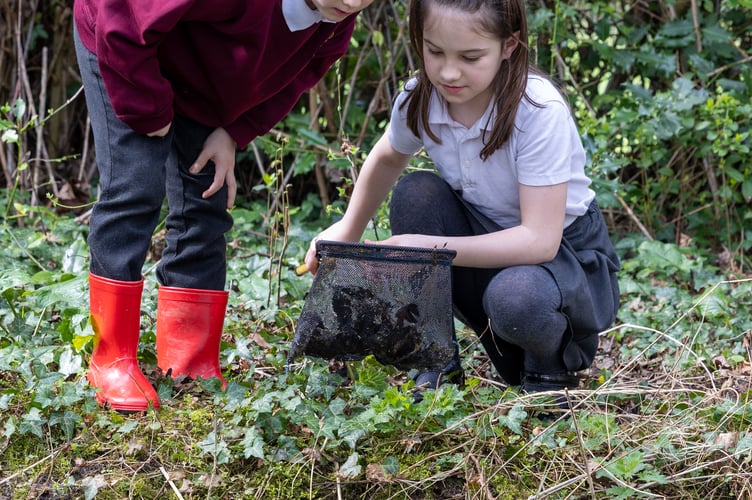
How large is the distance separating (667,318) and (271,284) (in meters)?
1.40

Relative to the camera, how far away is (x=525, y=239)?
208 cm

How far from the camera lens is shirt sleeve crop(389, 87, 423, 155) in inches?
90.4

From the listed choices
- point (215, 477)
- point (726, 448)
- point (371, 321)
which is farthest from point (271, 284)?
point (726, 448)

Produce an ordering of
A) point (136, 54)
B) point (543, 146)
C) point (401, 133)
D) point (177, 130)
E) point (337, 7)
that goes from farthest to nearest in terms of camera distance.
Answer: point (401, 133) < point (177, 130) < point (543, 146) < point (337, 7) < point (136, 54)

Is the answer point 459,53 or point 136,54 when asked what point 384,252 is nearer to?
point 459,53

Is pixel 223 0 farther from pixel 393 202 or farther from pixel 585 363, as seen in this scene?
pixel 585 363

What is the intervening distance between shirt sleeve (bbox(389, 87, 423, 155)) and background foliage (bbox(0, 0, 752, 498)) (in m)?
0.41

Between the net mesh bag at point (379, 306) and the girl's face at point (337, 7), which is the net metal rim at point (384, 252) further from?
the girl's face at point (337, 7)

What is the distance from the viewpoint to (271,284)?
9.78ft

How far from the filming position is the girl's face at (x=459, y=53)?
1.97 m

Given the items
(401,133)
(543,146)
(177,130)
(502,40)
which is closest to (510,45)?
(502,40)

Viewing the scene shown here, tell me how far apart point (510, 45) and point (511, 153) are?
25 centimetres

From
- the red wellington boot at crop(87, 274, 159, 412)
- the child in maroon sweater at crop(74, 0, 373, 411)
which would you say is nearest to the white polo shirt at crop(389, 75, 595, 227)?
the child in maroon sweater at crop(74, 0, 373, 411)

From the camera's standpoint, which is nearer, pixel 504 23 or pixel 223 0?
pixel 223 0
